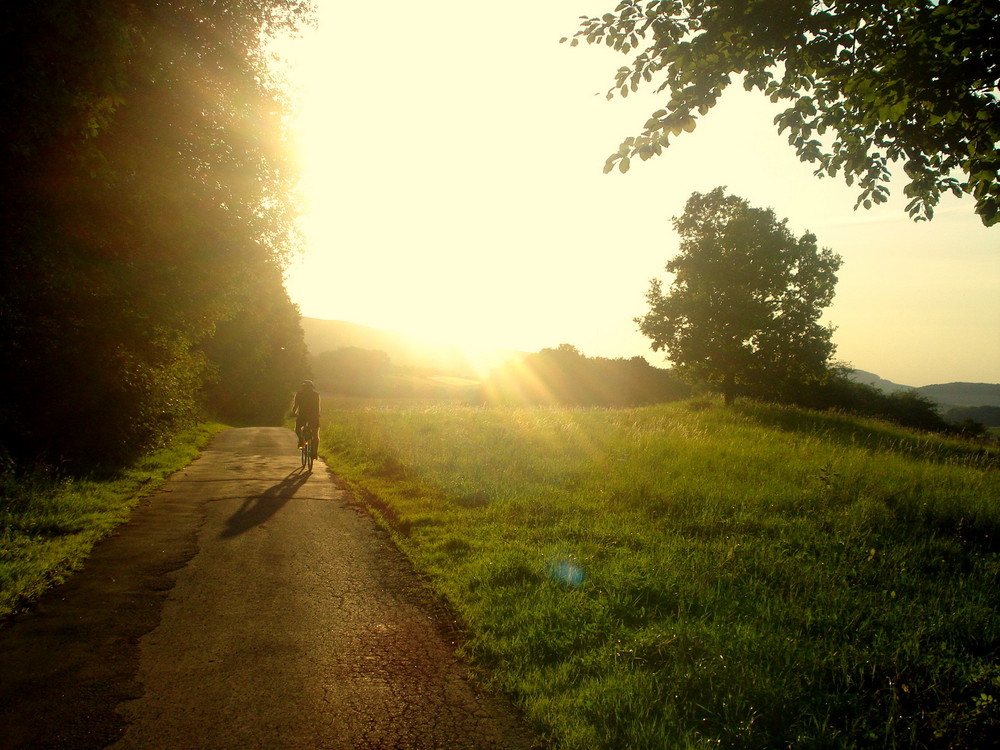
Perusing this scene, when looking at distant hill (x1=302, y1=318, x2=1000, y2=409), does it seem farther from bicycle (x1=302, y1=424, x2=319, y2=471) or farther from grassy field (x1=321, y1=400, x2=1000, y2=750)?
grassy field (x1=321, y1=400, x2=1000, y2=750)

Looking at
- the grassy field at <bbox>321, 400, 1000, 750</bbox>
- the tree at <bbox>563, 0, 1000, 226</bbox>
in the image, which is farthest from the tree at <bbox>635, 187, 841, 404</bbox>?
the tree at <bbox>563, 0, 1000, 226</bbox>

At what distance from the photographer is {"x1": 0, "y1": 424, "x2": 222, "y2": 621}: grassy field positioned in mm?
5793

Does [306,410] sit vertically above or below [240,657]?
above

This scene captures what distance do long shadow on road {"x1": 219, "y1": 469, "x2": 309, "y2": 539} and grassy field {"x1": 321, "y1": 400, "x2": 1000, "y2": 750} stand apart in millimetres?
1781

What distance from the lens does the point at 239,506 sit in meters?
10.0

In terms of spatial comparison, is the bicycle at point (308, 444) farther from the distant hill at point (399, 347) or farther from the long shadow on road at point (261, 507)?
the distant hill at point (399, 347)

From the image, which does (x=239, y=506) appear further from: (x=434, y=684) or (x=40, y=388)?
(x=434, y=684)

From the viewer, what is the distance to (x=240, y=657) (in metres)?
4.46

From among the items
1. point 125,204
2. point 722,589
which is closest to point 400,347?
point 125,204

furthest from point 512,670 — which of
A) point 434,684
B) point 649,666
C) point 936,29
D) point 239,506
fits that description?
point 239,506

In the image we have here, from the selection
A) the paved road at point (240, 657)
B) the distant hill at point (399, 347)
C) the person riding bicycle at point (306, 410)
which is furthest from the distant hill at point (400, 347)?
the paved road at point (240, 657)

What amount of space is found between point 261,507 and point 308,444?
526cm

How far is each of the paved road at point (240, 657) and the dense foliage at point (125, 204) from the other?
17.2ft

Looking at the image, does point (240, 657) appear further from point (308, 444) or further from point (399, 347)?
point (399, 347)
